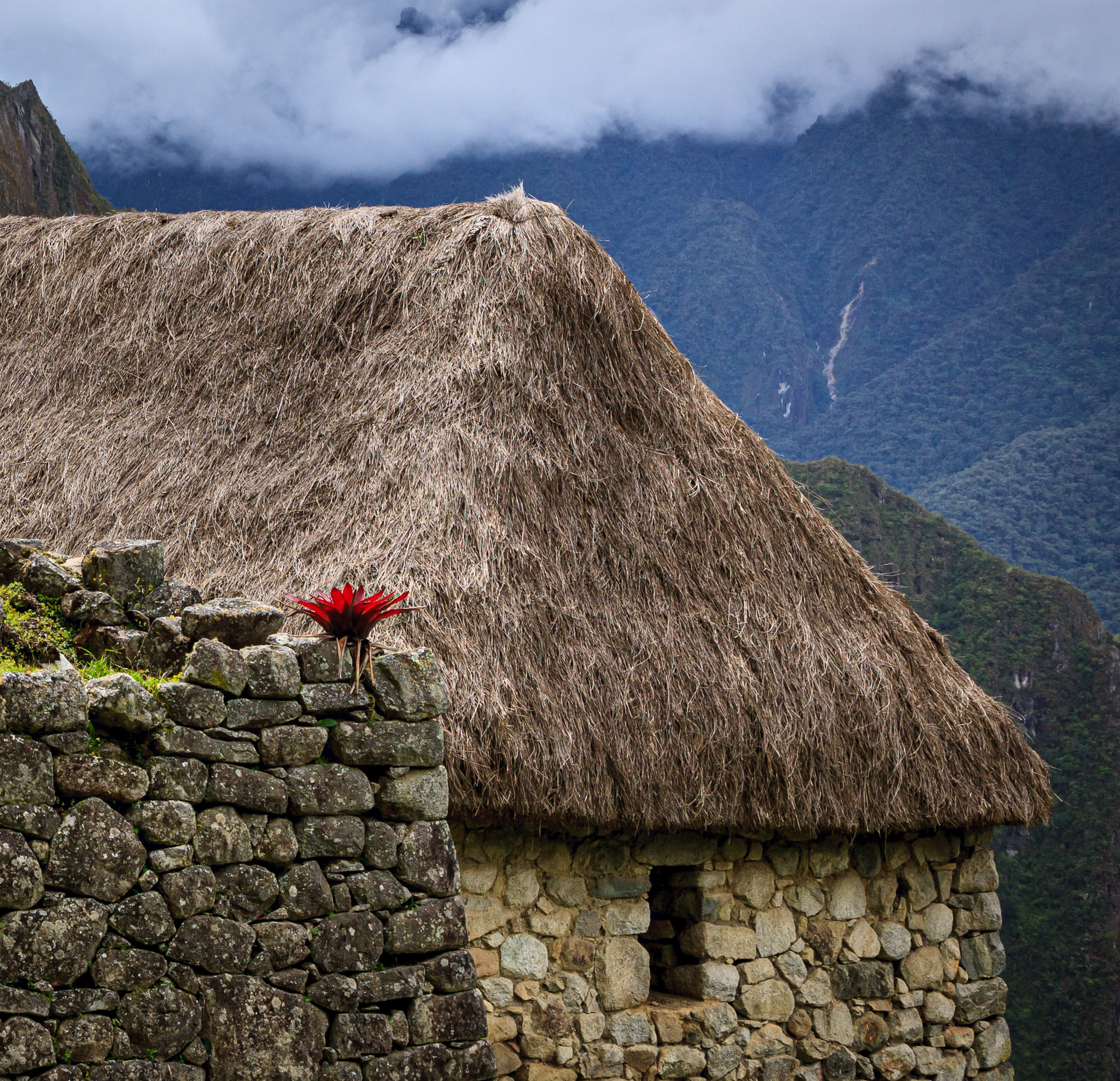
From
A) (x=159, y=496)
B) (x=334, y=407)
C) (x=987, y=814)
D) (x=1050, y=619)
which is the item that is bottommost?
(x=987, y=814)

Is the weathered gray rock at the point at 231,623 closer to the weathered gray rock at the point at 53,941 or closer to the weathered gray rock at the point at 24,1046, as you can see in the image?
the weathered gray rock at the point at 53,941

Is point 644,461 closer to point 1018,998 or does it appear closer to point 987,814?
point 987,814

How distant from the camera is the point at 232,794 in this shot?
14.7 feet

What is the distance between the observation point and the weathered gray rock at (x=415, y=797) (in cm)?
481

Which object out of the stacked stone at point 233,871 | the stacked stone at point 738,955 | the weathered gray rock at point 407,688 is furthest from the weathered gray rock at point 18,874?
the stacked stone at point 738,955

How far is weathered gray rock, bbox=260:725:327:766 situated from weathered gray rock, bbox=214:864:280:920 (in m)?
0.36

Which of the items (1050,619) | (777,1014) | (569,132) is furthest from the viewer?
(569,132)

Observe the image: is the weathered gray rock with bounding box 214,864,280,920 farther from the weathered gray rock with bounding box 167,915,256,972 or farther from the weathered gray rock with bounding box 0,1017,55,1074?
the weathered gray rock with bounding box 0,1017,55,1074

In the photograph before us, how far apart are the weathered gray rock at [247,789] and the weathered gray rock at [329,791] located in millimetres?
44

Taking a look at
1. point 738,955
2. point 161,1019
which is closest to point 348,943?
point 161,1019

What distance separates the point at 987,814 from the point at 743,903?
156cm

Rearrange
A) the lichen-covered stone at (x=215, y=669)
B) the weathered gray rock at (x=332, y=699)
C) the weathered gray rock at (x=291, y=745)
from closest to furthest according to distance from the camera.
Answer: the lichen-covered stone at (x=215, y=669) < the weathered gray rock at (x=291, y=745) < the weathered gray rock at (x=332, y=699)

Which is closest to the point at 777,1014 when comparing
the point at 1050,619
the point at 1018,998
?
the point at 1018,998

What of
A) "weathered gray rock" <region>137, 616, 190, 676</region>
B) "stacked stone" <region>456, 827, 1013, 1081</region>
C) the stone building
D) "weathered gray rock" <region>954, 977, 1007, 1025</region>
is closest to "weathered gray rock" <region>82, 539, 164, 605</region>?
"weathered gray rock" <region>137, 616, 190, 676</region>
